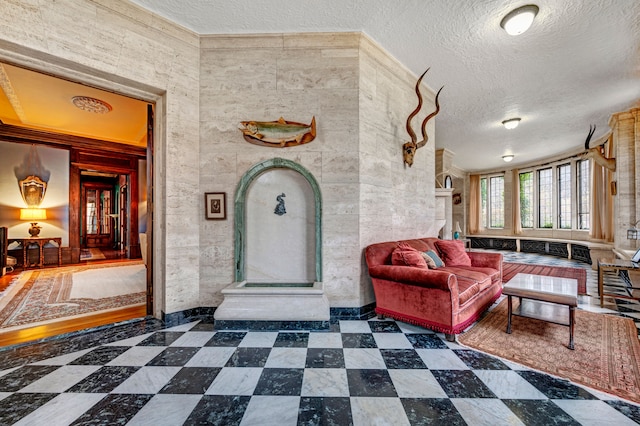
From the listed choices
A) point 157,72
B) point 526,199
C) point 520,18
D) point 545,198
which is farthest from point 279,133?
point 526,199

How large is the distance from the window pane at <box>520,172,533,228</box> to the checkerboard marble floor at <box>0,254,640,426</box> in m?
9.83

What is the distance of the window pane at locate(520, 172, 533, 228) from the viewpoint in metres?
9.79

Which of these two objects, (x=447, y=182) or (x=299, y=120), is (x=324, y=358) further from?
(x=447, y=182)

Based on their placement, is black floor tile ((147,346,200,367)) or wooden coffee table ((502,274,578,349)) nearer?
black floor tile ((147,346,200,367))

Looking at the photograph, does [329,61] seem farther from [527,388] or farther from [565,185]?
[565,185]

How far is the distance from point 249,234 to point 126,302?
206cm

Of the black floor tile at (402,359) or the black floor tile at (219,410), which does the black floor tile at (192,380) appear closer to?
the black floor tile at (219,410)

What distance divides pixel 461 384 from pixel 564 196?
32.5 feet

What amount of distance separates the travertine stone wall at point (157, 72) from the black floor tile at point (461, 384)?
2.68 m

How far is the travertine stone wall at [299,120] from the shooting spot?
321 cm

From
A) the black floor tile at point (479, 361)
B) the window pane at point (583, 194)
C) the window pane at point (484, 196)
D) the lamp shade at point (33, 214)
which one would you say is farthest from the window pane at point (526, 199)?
the lamp shade at point (33, 214)

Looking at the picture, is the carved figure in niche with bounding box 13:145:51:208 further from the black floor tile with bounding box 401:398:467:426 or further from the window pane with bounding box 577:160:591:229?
the window pane with bounding box 577:160:591:229

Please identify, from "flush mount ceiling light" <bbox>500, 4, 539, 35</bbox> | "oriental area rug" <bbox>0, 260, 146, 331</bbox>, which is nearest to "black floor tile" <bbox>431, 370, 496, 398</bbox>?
"flush mount ceiling light" <bbox>500, 4, 539, 35</bbox>

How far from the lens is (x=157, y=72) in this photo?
2.96 m
